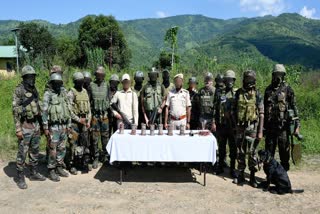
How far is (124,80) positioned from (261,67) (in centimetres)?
1034

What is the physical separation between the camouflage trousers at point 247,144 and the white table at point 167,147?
0.47 m

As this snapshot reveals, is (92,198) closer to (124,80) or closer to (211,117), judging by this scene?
(124,80)

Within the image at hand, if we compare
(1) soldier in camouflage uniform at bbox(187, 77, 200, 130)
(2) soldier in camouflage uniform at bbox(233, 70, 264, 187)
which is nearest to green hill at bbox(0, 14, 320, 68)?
(1) soldier in camouflage uniform at bbox(187, 77, 200, 130)

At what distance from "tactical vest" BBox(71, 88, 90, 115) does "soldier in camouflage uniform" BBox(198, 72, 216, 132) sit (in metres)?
2.22

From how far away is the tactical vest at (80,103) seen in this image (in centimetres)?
652

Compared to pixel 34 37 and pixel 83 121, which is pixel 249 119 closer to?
pixel 83 121

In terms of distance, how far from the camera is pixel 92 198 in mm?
5680

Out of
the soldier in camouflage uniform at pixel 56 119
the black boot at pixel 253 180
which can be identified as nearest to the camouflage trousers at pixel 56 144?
the soldier in camouflage uniform at pixel 56 119

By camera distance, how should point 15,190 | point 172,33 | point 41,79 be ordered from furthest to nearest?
point 172,33
point 41,79
point 15,190

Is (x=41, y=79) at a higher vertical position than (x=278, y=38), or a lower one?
lower

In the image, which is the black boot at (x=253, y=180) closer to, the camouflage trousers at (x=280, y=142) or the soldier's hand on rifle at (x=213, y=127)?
the camouflage trousers at (x=280, y=142)

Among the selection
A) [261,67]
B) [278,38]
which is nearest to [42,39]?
[261,67]

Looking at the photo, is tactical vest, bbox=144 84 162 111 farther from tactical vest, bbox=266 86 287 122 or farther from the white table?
tactical vest, bbox=266 86 287 122

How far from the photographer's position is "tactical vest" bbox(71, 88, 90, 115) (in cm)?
652
